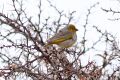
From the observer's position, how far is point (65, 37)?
5574mm

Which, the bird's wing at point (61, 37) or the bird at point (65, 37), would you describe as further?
the bird at point (65, 37)

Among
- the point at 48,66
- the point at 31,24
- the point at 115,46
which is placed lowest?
the point at 48,66

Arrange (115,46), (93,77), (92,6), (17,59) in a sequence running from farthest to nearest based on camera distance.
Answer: (92,6)
(115,46)
(17,59)
(93,77)

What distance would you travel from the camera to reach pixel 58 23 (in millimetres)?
4562

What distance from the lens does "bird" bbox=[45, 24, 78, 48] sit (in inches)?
190

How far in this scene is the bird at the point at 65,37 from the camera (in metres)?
4.81

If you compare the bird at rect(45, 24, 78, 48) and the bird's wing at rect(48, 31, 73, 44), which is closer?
the bird's wing at rect(48, 31, 73, 44)

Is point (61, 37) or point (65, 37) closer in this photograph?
point (61, 37)

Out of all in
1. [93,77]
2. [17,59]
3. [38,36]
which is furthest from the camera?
[38,36]

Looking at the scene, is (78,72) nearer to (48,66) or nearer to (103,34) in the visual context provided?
(48,66)

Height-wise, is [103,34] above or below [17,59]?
above

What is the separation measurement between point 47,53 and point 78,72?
71cm

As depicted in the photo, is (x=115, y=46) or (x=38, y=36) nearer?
(x=38, y=36)

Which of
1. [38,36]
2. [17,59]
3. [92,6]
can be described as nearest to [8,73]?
[17,59]
